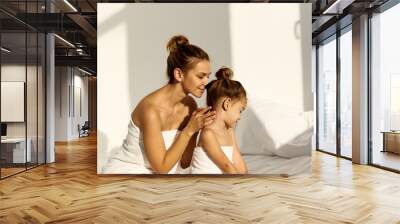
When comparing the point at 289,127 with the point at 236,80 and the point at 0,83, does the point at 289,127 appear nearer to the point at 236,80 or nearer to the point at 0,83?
the point at 236,80

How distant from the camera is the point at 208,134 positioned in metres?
6.11

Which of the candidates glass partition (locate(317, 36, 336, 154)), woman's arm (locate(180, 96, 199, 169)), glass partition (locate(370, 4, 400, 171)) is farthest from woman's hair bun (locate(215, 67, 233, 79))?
glass partition (locate(317, 36, 336, 154))

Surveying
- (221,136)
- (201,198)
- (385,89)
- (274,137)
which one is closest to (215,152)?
(221,136)

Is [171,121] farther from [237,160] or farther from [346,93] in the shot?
[346,93]

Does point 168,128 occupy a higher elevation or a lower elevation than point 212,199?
higher

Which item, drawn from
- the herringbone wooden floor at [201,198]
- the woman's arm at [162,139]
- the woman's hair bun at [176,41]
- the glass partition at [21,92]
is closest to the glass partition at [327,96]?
the herringbone wooden floor at [201,198]

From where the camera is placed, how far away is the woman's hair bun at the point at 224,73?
20.7 ft

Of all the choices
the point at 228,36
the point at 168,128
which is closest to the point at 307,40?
the point at 228,36

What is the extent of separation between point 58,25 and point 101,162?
3170 millimetres

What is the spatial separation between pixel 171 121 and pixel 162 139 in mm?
284

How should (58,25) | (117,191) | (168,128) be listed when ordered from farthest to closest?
(58,25) < (168,128) < (117,191)

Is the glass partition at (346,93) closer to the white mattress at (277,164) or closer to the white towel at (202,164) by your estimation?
the white mattress at (277,164)

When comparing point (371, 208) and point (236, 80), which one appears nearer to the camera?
point (371, 208)

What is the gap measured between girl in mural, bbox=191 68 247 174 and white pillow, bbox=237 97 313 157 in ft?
0.47
